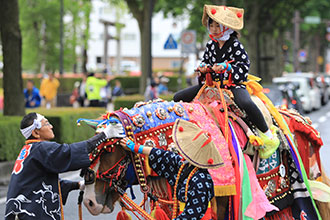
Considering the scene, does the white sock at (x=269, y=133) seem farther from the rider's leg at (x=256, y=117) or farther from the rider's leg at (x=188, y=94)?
the rider's leg at (x=188, y=94)

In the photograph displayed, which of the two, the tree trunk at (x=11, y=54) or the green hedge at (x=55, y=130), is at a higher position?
the tree trunk at (x=11, y=54)

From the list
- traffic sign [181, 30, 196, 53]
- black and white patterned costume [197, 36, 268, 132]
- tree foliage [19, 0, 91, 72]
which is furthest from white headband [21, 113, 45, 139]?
tree foliage [19, 0, 91, 72]

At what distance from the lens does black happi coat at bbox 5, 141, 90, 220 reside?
5.27m

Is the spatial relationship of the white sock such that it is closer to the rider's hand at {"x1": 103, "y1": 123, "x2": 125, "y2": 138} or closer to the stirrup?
the stirrup

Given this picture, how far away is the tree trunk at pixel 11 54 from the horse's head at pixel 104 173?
9.15 m

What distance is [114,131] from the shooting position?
17.3 feet

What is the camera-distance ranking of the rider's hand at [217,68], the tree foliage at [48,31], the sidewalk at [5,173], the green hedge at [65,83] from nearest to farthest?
the rider's hand at [217,68], the sidewalk at [5,173], the green hedge at [65,83], the tree foliage at [48,31]

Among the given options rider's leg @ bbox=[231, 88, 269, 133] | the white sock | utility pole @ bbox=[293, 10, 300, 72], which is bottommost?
the white sock

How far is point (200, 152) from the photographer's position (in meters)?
4.88

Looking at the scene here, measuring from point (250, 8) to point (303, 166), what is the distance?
27.3 metres

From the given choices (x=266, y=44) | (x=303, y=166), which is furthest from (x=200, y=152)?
(x=266, y=44)

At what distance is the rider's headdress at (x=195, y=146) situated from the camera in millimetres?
4863

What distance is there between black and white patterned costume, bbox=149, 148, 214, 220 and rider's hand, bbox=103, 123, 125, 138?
0.30 metres

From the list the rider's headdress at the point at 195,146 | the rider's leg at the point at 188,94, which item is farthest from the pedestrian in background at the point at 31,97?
the rider's headdress at the point at 195,146
